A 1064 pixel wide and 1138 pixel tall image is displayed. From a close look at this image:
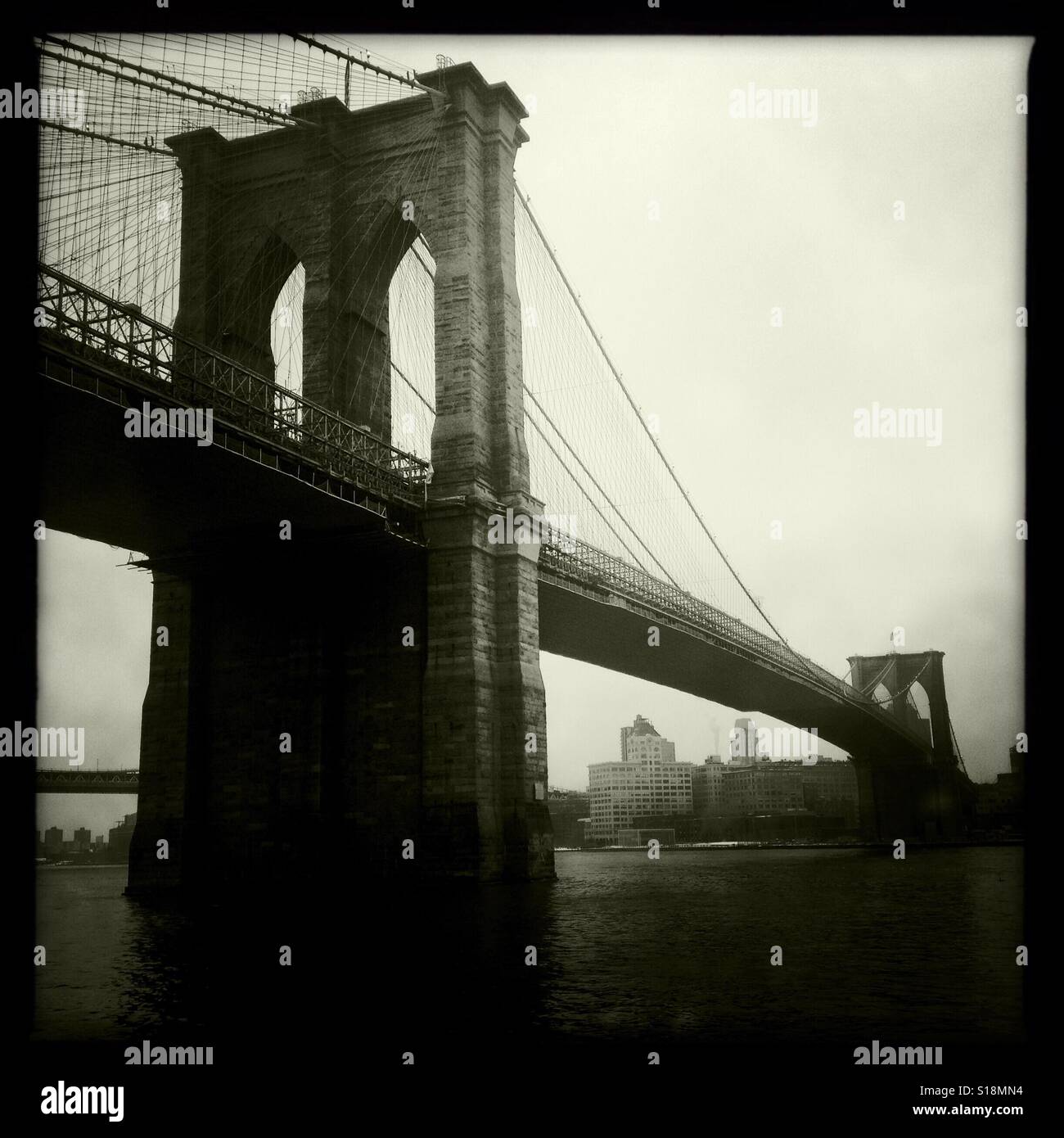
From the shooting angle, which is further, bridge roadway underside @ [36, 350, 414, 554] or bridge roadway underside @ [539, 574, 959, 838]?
bridge roadway underside @ [539, 574, 959, 838]

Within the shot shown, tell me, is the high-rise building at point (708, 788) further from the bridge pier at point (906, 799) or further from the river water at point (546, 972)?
the river water at point (546, 972)

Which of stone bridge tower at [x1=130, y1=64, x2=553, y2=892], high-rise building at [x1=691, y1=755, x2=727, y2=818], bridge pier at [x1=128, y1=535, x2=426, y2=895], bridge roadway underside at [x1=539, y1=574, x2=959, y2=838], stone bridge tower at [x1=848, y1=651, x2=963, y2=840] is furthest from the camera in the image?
high-rise building at [x1=691, y1=755, x2=727, y2=818]

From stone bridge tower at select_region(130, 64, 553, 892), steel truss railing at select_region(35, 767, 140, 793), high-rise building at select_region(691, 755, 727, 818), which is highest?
stone bridge tower at select_region(130, 64, 553, 892)

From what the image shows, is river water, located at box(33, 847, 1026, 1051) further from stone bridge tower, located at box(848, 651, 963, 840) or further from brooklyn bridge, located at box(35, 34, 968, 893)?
stone bridge tower, located at box(848, 651, 963, 840)

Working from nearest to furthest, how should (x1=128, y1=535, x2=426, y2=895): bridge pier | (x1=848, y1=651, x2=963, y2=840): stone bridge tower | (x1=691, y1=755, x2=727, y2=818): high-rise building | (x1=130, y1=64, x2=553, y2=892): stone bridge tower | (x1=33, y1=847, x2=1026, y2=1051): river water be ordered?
(x1=33, y1=847, x2=1026, y2=1051): river water < (x1=130, y1=64, x2=553, y2=892): stone bridge tower < (x1=128, y1=535, x2=426, y2=895): bridge pier < (x1=848, y1=651, x2=963, y2=840): stone bridge tower < (x1=691, y1=755, x2=727, y2=818): high-rise building

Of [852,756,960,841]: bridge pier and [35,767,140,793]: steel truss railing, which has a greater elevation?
[35,767,140,793]: steel truss railing

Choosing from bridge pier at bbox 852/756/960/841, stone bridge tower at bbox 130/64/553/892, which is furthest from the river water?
bridge pier at bbox 852/756/960/841

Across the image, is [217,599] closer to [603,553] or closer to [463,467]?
[463,467]
